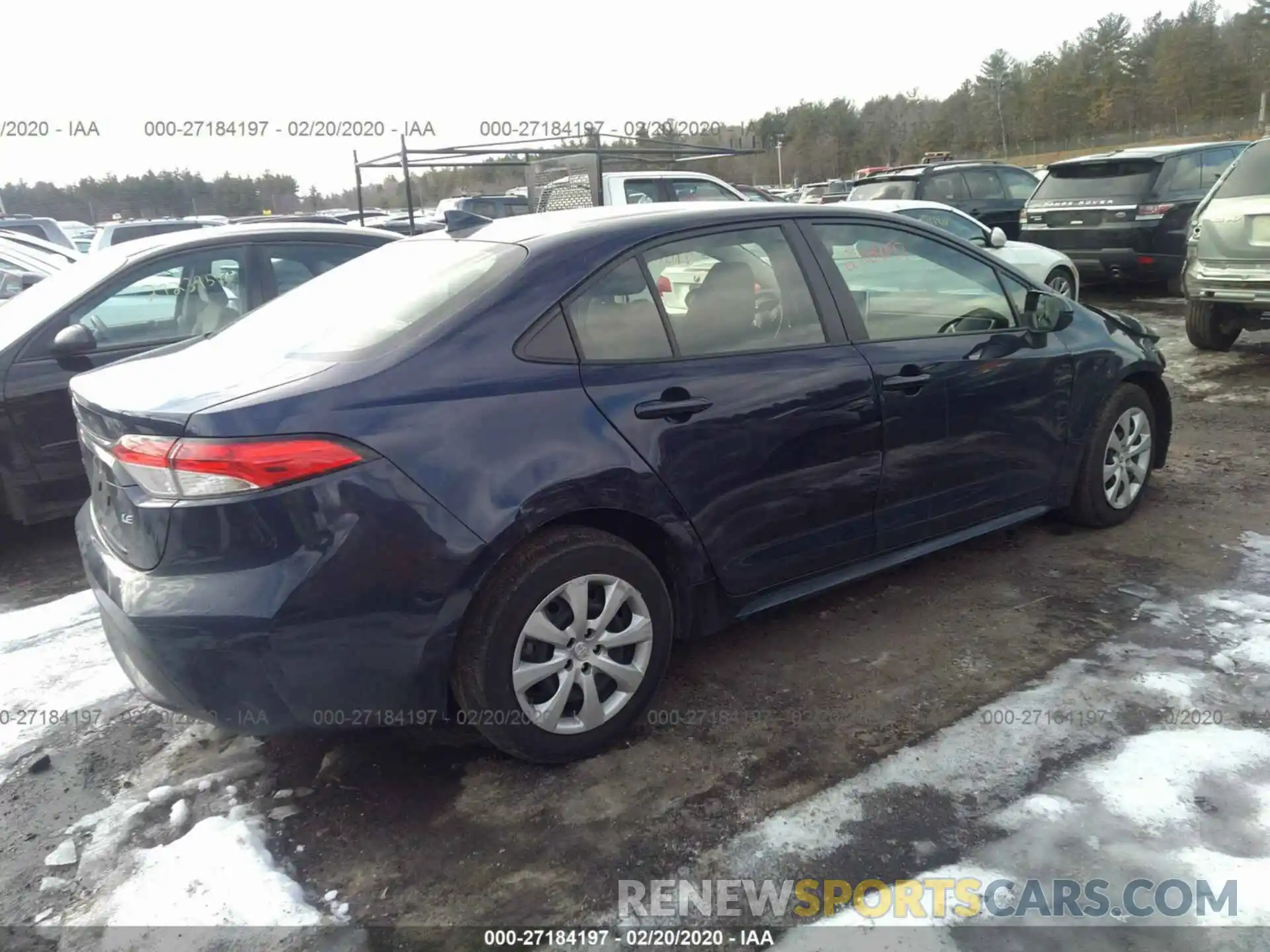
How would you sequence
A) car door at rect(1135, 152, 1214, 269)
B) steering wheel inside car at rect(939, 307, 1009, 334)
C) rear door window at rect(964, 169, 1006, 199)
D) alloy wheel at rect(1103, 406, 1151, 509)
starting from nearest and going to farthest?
steering wheel inside car at rect(939, 307, 1009, 334), alloy wheel at rect(1103, 406, 1151, 509), car door at rect(1135, 152, 1214, 269), rear door window at rect(964, 169, 1006, 199)

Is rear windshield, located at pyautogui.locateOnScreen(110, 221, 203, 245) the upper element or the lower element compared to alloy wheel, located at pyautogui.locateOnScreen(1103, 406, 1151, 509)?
upper

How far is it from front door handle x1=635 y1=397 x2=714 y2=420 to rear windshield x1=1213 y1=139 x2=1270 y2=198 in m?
6.73

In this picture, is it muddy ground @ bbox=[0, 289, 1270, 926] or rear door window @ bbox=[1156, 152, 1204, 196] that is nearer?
muddy ground @ bbox=[0, 289, 1270, 926]

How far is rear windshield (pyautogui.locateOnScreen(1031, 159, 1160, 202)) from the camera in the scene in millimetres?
10641

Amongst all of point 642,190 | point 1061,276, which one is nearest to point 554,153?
point 642,190

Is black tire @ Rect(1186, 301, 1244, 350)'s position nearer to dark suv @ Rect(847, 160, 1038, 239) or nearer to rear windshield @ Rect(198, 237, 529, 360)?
dark suv @ Rect(847, 160, 1038, 239)

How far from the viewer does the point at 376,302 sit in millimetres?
3018

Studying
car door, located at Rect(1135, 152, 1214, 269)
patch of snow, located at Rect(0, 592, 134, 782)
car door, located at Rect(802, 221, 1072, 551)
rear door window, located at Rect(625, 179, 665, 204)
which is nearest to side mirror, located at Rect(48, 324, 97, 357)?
patch of snow, located at Rect(0, 592, 134, 782)

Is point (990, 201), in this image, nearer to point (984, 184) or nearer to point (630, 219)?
point (984, 184)

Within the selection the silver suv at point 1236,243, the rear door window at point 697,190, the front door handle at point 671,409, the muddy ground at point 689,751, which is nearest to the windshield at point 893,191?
the rear door window at point 697,190

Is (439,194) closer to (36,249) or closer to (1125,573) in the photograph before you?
(36,249)

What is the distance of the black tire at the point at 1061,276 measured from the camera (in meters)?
9.57

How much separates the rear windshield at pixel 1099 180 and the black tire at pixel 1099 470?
24.5ft

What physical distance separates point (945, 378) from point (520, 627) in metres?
1.95
